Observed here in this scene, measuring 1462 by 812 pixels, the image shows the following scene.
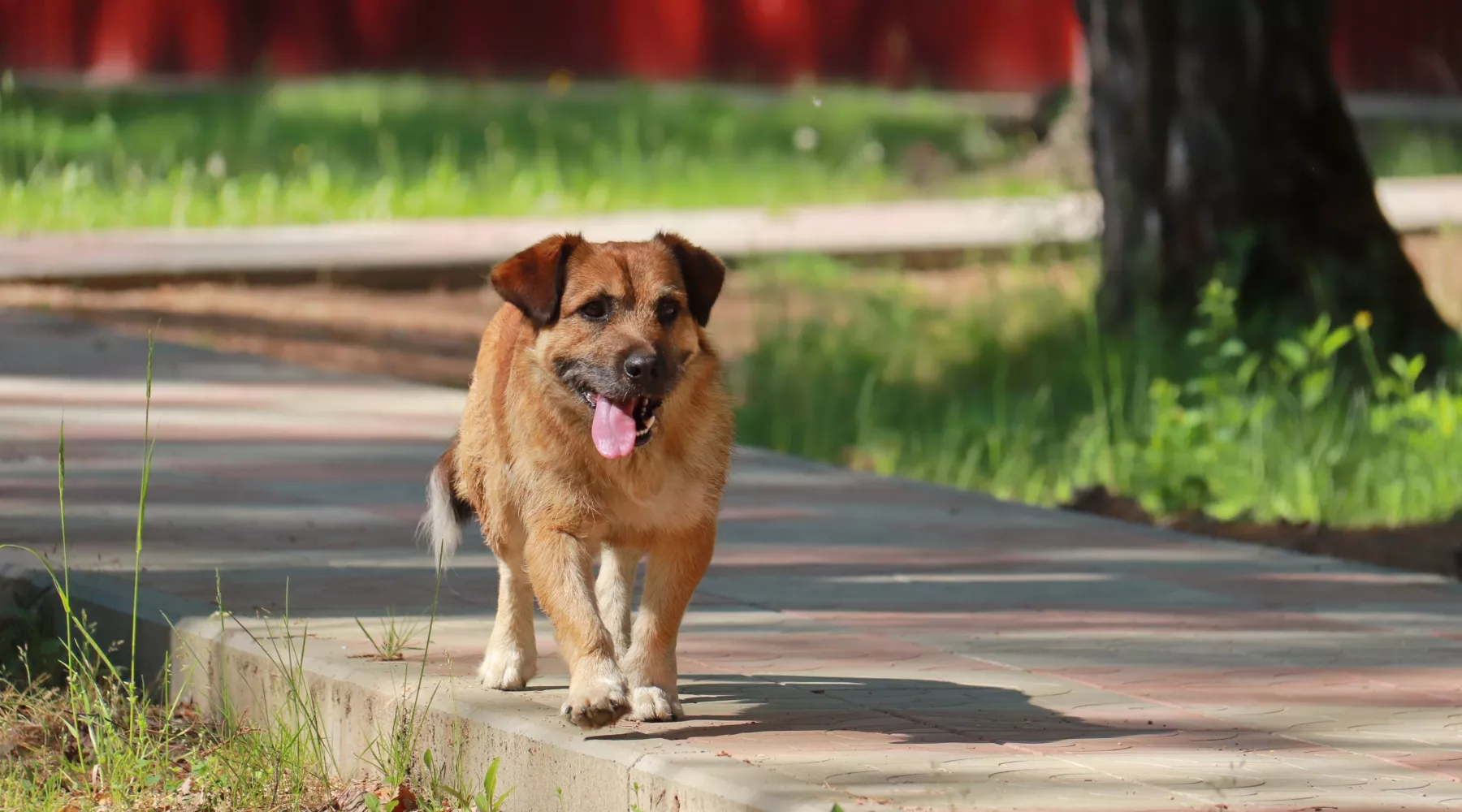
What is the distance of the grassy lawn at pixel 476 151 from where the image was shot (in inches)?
742

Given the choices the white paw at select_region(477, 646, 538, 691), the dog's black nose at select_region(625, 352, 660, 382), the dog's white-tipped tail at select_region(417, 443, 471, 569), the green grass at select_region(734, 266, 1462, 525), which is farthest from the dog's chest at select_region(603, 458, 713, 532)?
the green grass at select_region(734, 266, 1462, 525)

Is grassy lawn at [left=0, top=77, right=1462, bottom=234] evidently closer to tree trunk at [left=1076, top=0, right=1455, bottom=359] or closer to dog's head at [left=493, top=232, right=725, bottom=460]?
tree trunk at [left=1076, top=0, right=1455, bottom=359]

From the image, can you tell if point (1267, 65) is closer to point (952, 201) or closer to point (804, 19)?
point (952, 201)

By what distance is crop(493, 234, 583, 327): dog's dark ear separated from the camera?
539 centimetres

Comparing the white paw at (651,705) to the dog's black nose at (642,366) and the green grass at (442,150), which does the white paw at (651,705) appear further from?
the green grass at (442,150)

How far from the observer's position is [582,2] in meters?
29.1

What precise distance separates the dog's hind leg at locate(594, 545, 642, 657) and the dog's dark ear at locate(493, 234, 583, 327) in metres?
0.68

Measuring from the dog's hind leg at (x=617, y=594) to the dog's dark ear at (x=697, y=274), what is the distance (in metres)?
0.64

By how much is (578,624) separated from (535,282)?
2.58ft

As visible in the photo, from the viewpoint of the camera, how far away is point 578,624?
5.21 meters

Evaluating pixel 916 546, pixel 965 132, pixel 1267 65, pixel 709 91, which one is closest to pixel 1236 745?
pixel 916 546

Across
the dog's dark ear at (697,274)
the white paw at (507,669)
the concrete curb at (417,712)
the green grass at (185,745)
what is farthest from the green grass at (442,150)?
the dog's dark ear at (697,274)

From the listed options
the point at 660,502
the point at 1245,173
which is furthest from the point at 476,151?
the point at 660,502

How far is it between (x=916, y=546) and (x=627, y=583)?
6.40 feet
